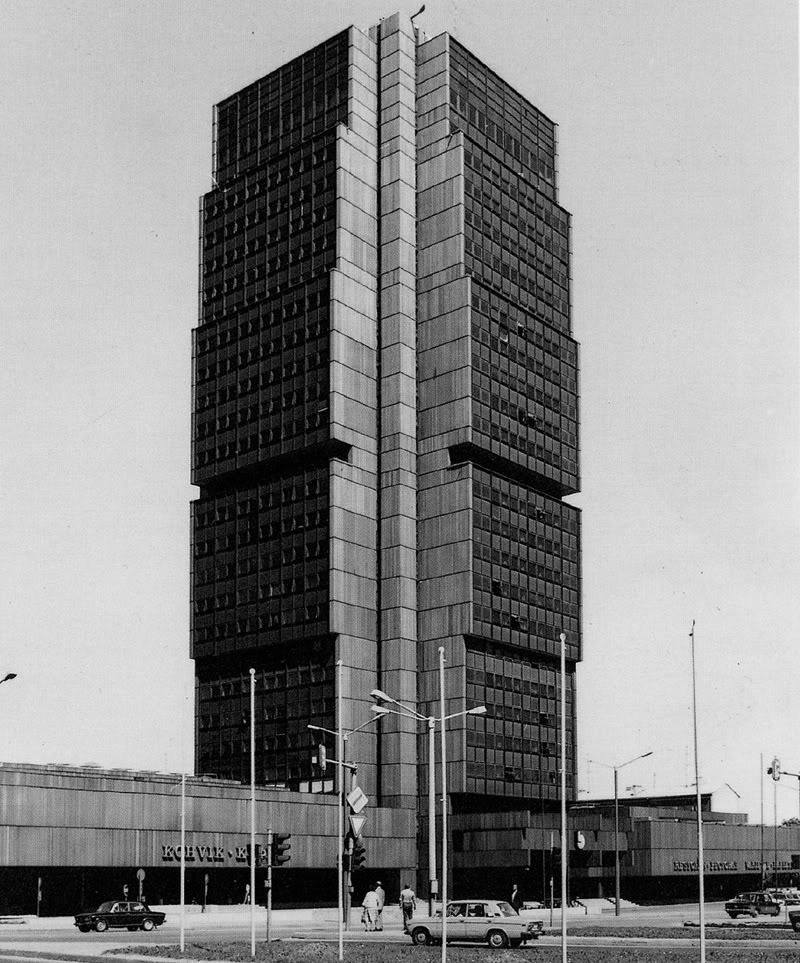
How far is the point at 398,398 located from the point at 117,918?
3281 inches

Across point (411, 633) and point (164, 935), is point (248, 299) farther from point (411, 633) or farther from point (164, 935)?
point (164, 935)

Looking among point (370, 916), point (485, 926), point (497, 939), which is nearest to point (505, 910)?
point (485, 926)

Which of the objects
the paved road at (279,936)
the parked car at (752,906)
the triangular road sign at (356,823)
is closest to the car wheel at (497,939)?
the paved road at (279,936)

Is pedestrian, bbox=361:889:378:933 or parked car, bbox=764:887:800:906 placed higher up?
pedestrian, bbox=361:889:378:933

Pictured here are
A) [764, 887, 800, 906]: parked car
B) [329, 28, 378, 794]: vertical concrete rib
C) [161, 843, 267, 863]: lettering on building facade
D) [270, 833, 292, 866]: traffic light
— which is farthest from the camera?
A: [329, 28, 378, 794]: vertical concrete rib

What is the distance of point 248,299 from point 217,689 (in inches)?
1705

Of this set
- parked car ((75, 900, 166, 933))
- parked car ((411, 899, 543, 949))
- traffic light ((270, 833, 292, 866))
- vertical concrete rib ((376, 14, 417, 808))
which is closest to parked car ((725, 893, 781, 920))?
parked car ((411, 899, 543, 949))

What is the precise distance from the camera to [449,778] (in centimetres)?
14700

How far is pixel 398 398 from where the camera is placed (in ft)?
513

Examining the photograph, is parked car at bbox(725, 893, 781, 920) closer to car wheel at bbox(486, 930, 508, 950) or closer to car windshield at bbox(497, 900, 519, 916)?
car windshield at bbox(497, 900, 519, 916)

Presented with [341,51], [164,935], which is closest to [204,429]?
[341,51]

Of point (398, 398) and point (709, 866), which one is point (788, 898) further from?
A: point (398, 398)

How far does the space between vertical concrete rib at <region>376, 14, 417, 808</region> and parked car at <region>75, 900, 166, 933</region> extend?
2590 inches

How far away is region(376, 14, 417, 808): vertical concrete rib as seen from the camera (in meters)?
149
